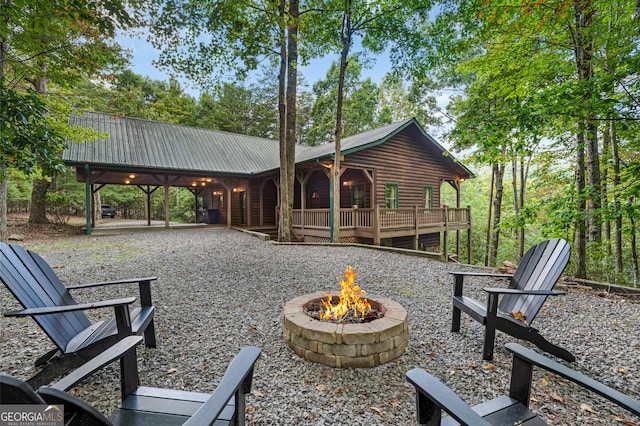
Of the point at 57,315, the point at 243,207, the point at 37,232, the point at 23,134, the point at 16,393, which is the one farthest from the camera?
the point at 243,207

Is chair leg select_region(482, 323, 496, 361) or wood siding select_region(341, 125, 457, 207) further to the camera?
wood siding select_region(341, 125, 457, 207)

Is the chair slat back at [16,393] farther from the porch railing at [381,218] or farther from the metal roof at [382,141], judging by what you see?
the porch railing at [381,218]

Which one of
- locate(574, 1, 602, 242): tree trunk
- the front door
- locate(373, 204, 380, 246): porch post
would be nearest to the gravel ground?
locate(574, 1, 602, 242): tree trunk

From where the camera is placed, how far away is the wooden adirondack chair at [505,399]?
1.17 meters

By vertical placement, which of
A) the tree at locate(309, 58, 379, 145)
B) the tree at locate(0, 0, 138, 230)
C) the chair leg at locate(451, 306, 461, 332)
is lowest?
the chair leg at locate(451, 306, 461, 332)

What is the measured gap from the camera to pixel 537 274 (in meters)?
2.83

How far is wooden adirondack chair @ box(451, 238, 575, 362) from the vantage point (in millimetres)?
2502

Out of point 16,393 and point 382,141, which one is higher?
point 382,141

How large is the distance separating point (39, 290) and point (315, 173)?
11.9 meters

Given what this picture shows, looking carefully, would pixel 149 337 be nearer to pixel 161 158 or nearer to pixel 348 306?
pixel 348 306

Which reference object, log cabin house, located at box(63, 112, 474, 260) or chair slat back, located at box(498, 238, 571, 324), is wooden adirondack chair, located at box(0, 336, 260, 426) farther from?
log cabin house, located at box(63, 112, 474, 260)

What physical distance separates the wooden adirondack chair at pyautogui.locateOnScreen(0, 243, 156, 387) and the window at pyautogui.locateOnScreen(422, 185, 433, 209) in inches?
529

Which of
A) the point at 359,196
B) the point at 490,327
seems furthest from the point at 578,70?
the point at 359,196

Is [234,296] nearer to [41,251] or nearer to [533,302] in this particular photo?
[533,302]
